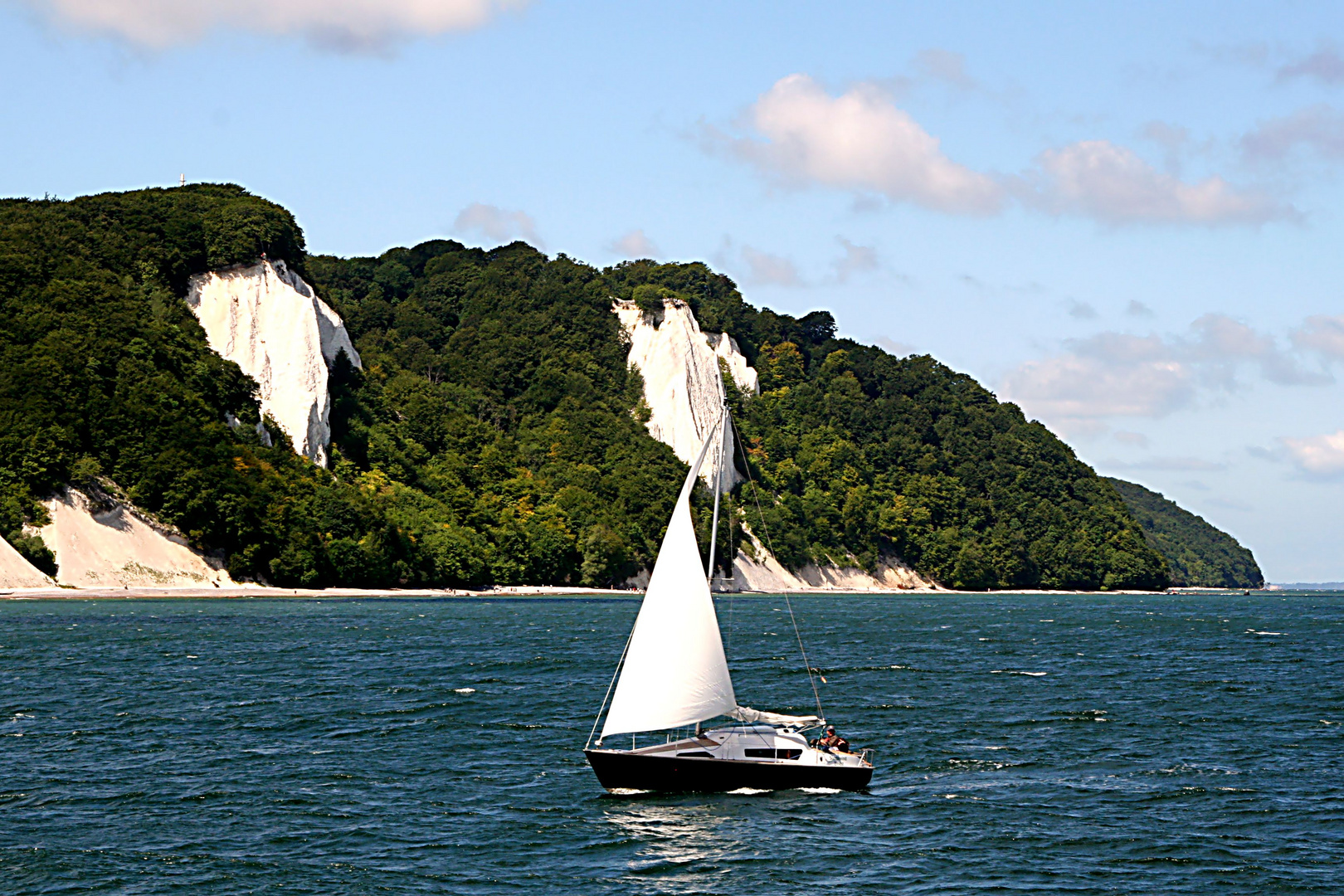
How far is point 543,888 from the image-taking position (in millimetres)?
29797

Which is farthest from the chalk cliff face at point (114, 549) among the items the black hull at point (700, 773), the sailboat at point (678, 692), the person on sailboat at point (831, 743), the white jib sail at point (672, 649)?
the person on sailboat at point (831, 743)

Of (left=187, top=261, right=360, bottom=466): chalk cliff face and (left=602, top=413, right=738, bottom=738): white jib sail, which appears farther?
(left=187, top=261, right=360, bottom=466): chalk cliff face

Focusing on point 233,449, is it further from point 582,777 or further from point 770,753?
point 770,753

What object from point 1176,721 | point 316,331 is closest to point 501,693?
point 1176,721

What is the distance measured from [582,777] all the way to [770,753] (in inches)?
252

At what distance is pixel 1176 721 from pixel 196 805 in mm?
38422

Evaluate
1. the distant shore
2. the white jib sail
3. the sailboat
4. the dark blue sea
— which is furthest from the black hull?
the distant shore

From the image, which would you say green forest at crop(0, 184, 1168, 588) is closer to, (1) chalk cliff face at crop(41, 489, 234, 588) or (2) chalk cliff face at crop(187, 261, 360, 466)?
(1) chalk cliff face at crop(41, 489, 234, 588)

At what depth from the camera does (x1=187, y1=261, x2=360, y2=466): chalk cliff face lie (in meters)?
158

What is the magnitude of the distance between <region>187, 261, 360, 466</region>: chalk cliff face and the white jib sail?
124994mm

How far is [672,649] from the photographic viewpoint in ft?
123

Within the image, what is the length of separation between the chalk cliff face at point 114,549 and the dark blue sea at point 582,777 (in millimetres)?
37199

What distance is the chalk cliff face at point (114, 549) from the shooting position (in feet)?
384

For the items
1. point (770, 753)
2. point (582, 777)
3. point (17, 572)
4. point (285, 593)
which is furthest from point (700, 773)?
point (285, 593)
